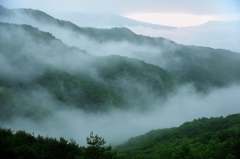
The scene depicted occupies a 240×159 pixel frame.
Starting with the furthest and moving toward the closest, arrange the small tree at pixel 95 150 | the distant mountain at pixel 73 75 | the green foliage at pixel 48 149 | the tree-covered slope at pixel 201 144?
1. the distant mountain at pixel 73 75
2. the tree-covered slope at pixel 201 144
3. the green foliage at pixel 48 149
4. the small tree at pixel 95 150

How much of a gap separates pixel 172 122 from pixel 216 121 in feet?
297

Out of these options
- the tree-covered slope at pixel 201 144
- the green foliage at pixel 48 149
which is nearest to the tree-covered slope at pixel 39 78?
the tree-covered slope at pixel 201 144

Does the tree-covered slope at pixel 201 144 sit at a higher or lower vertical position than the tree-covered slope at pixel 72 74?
lower

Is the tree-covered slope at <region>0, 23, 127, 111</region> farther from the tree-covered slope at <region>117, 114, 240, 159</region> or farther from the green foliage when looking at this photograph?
the green foliage

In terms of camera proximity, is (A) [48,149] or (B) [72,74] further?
(B) [72,74]

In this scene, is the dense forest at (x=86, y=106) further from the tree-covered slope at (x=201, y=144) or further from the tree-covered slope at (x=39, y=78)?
the tree-covered slope at (x=39, y=78)

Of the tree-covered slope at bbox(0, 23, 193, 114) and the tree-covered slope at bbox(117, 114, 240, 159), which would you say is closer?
the tree-covered slope at bbox(117, 114, 240, 159)

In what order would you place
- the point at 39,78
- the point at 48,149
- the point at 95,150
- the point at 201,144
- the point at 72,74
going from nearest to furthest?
1. the point at 95,150
2. the point at 48,149
3. the point at 201,144
4. the point at 39,78
5. the point at 72,74

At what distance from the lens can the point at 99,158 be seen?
25.5m

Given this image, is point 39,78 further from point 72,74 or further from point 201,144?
point 201,144

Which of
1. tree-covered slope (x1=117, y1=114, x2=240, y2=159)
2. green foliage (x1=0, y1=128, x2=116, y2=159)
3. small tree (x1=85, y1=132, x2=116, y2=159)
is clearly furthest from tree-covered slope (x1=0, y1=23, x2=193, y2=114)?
small tree (x1=85, y1=132, x2=116, y2=159)

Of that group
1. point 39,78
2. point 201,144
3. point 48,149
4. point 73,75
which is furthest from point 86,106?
point 48,149

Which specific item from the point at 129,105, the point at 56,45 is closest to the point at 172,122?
the point at 129,105

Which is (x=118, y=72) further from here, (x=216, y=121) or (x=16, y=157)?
(x=16, y=157)
